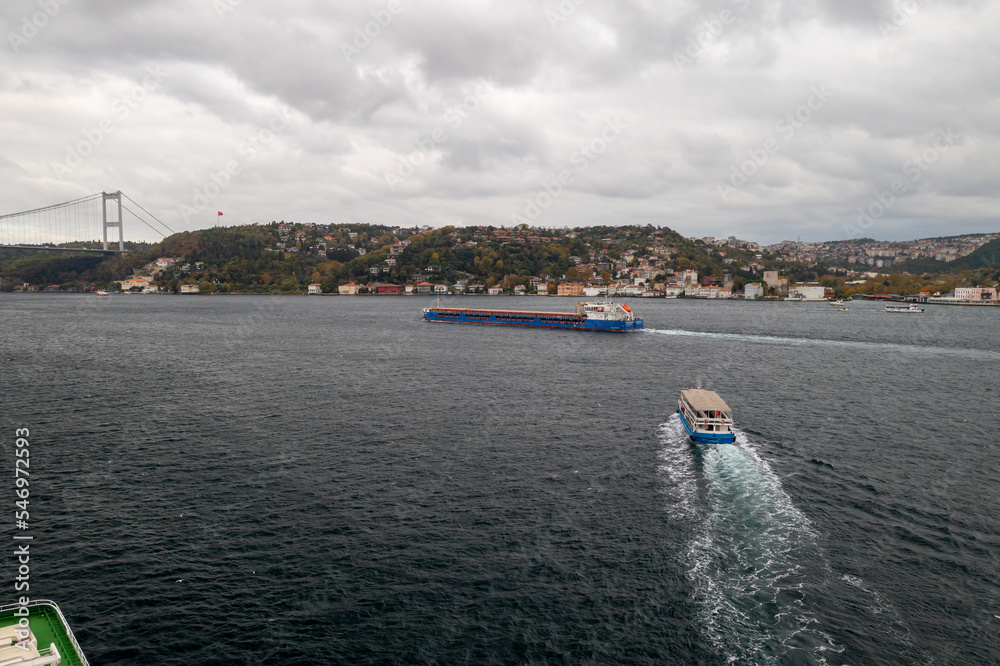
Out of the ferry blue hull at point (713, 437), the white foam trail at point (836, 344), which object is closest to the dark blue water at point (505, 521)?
the ferry blue hull at point (713, 437)

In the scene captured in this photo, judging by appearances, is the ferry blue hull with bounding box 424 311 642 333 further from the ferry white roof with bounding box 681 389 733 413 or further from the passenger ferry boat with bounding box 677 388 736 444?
the passenger ferry boat with bounding box 677 388 736 444

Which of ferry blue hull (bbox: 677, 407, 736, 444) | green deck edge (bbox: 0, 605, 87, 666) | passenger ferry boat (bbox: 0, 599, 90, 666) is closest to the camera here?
passenger ferry boat (bbox: 0, 599, 90, 666)

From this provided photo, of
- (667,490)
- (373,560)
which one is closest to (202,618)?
(373,560)

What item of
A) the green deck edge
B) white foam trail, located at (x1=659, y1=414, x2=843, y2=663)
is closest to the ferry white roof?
white foam trail, located at (x1=659, y1=414, x2=843, y2=663)

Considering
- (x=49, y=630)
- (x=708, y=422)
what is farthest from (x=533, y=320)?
(x=49, y=630)

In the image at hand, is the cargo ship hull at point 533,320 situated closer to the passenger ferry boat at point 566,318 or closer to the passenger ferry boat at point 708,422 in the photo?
the passenger ferry boat at point 566,318

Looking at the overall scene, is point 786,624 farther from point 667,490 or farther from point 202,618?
point 202,618
